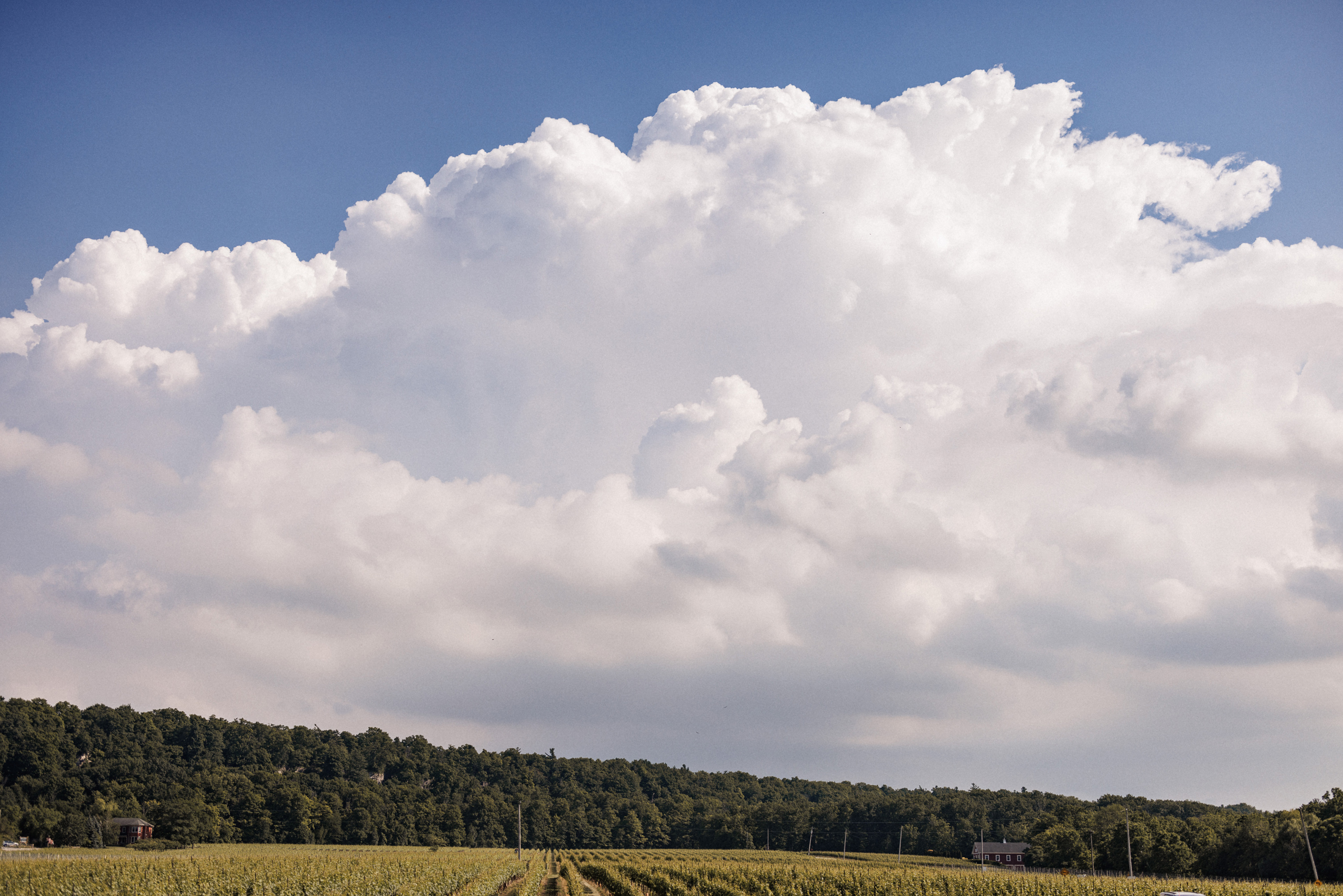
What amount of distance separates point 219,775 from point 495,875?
104 m

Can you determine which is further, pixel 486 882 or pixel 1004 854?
pixel 1004 854

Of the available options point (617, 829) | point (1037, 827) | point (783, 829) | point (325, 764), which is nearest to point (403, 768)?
point (325, 764)

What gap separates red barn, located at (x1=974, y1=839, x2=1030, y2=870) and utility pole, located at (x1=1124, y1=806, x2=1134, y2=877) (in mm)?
37230

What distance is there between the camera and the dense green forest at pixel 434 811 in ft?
331

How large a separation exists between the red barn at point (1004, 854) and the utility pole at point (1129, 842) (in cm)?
3723

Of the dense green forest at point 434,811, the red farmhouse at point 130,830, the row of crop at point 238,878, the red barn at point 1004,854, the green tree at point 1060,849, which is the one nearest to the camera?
the row of crop at point 238,878

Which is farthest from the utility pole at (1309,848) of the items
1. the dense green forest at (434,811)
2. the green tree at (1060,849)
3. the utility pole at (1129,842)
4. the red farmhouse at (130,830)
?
the red farmhouse at (130,830)

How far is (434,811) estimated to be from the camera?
172250mm

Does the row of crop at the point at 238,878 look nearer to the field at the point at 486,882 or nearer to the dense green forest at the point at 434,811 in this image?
the field at the point at 486,882

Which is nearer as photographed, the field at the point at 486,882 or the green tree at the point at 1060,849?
the field at the point at 486,882

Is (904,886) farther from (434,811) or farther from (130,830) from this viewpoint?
(434,811)

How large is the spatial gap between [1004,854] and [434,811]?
10277 centimetres

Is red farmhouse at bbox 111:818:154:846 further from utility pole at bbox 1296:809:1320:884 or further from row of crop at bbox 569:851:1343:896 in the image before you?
utility pole at bbox 1296:809:1320:884

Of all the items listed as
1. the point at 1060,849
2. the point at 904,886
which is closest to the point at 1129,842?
the point at 1060,849
